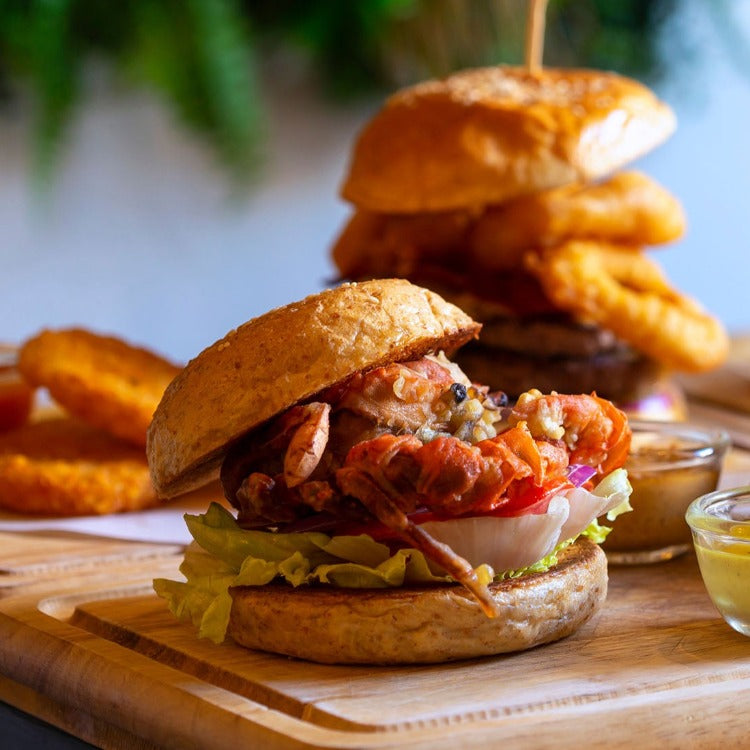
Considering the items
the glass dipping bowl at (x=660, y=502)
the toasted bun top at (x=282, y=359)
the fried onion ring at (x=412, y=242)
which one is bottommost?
the glass dipping bowl at (x=660, y=502)

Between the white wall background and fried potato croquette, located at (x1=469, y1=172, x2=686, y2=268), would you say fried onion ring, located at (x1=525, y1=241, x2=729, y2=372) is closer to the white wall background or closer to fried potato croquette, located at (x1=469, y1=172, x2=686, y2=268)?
fried potato croquette, located at (x1=469, y1=172, x2=686, y2=268)

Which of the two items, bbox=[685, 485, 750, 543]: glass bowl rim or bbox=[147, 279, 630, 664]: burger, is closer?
bbox=[147, 279, 630, 664]: burger

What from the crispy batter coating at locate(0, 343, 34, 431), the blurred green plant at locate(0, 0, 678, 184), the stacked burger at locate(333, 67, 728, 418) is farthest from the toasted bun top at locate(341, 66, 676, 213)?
the crispy batter coating at locate(0, 343, 34, 431)

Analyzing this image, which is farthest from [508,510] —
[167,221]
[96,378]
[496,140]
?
[167,221]

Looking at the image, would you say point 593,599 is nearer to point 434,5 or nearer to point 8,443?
point 8,443

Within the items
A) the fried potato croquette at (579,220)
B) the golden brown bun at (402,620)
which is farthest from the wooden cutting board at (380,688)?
the fried potato croquette at (579,220)

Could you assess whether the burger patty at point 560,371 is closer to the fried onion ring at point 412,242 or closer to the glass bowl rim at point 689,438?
the fried onion ring at point 412,242

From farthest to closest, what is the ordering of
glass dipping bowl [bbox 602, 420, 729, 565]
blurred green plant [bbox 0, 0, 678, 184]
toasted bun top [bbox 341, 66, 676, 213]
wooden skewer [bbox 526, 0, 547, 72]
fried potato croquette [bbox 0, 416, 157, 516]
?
blurred green plant [bbox 0, 0, 678, 184] → wooden skewer [bbox 526, 0, 547, 72] → toasted bun top [bbox 341, 66, 676, 213] → fried potato croquette [bbox 0, 416, 157, 516] → glass dipping bowl [bbox 602, 420, 729, 565]
